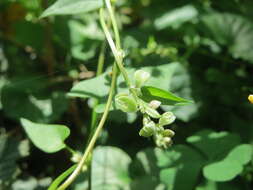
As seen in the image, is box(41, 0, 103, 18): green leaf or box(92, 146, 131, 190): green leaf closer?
box(41, 0, 103, 18): green leaf

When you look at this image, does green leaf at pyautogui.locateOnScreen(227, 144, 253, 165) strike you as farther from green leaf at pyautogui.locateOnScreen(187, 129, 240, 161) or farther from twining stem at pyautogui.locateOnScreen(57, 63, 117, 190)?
twining stem at pyautogui.locateOnScreen(57, 63, 117, 190)

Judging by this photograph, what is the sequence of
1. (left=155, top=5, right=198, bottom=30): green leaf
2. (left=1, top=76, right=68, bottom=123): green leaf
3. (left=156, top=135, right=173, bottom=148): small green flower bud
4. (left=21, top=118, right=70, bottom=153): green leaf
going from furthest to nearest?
(left=155, top=5, right=198, bottom=30): green leaf
(left=1, top=76, right=68, bottom=123): green leaf
(left=21, top=118, right=70, bottom=153): green leaf
(left=156, top=135, right=173, bottom=148): small green flower bud

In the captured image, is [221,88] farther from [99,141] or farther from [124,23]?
[124,23]

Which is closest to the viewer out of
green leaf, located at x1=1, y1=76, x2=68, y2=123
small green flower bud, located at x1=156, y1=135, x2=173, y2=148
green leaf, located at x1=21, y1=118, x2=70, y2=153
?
small green flower bud, located at x1=156, y1=135, x2=173, y2=148

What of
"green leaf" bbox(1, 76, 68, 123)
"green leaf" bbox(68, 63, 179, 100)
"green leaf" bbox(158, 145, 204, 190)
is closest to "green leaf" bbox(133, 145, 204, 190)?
"green leaf" bbox(158, 145, 204, 190)

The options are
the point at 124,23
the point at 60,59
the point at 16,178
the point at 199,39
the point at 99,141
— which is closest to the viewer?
the point at 16,178

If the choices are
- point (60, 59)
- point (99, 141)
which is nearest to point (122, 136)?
point (99, 141)

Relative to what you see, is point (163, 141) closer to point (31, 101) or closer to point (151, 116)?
point (151, 116)

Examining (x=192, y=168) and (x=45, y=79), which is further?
(x=45, y=79)

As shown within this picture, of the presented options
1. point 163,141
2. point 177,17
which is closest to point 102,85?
point 163,141
